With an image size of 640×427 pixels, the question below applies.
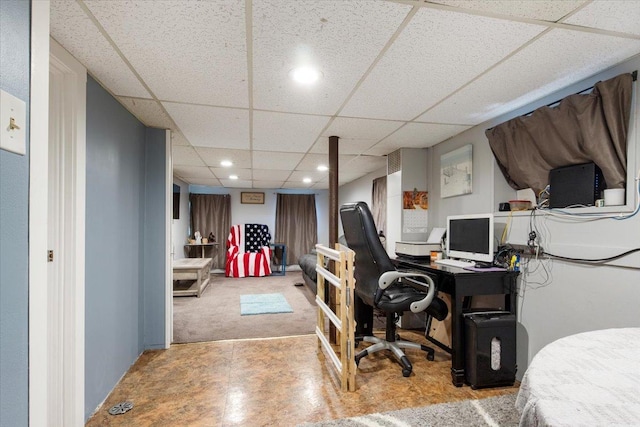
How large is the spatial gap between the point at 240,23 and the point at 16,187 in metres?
1.06

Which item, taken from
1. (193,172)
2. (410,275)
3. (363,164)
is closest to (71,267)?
(410,275)

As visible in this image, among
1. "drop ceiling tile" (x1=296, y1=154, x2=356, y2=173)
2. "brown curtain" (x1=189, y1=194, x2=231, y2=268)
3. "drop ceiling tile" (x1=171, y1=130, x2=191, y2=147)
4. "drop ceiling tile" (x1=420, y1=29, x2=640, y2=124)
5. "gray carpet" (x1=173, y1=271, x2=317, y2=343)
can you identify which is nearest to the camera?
"drop ceiling tile" (x1=420, y1=29, x2=640, y2=124)

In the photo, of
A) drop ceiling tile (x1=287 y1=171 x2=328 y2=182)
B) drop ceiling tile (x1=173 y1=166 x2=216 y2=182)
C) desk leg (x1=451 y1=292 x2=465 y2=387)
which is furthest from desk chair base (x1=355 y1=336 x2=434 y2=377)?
drop ceiling tile (x1=173 y1=166 x2=216 y2=182)

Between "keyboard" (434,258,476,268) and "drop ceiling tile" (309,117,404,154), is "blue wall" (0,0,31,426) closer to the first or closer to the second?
"drop ceiling tile" (309,117,404,154)

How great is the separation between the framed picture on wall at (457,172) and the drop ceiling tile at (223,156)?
2.29m

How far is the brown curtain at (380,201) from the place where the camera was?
15.4ft

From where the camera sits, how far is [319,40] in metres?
1.45

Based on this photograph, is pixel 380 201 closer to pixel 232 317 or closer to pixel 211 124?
pixel 232 317

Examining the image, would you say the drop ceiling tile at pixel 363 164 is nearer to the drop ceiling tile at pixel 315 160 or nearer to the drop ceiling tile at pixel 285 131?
the drop ceiling tile at pixel 315 160

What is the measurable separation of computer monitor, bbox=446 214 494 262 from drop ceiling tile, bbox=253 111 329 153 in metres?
1.47

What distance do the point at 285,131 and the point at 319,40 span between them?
1.47 metres

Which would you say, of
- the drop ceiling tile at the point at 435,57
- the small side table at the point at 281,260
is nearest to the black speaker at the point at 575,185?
the drop ceiling tile at the point at 435,57

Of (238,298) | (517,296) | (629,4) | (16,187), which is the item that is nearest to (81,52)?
(16,187)

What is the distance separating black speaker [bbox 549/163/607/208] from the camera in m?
1.79
